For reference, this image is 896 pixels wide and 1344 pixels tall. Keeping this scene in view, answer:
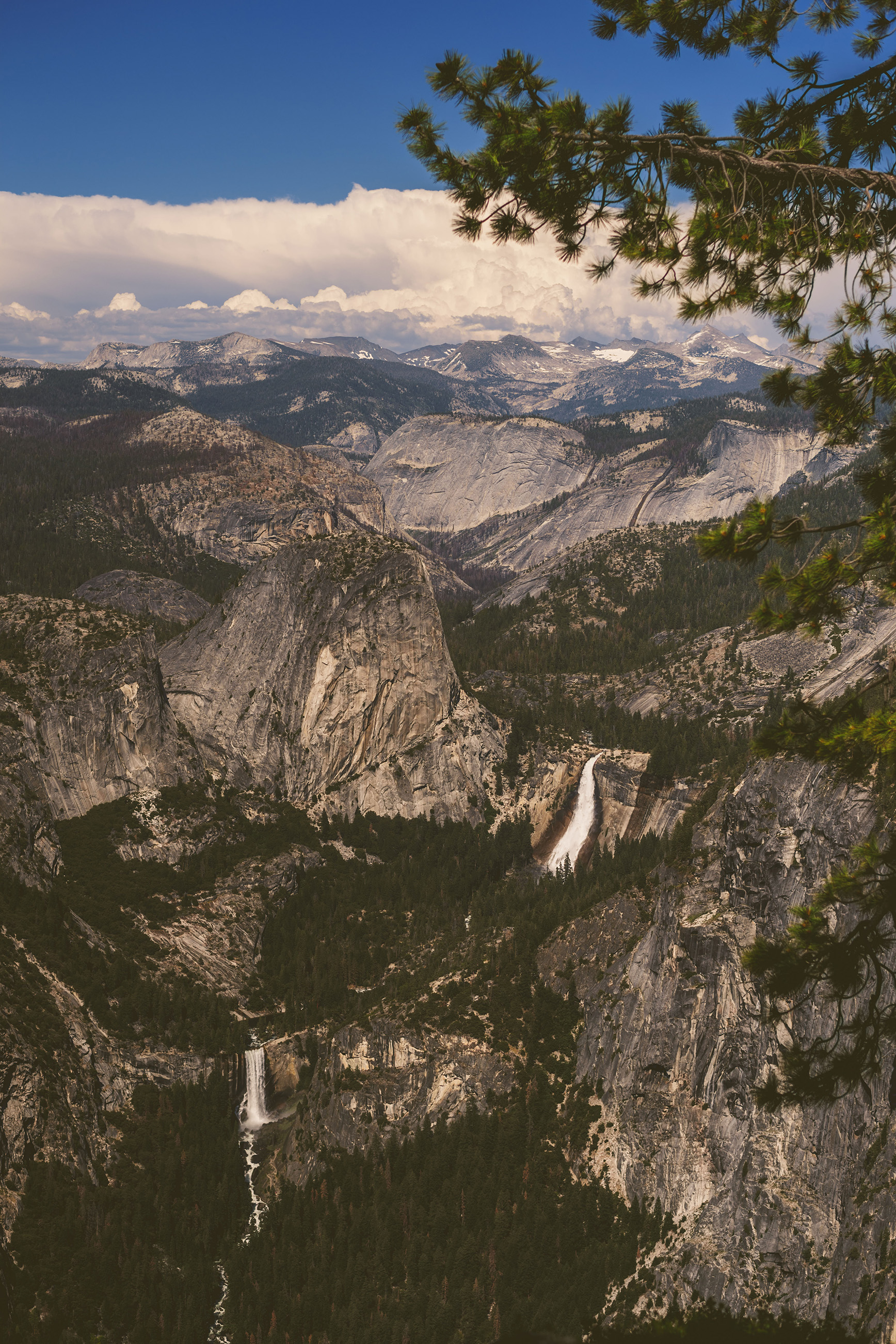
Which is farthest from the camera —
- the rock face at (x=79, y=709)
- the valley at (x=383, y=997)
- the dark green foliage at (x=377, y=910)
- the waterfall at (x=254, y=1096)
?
the rock face at (x=79, y=709)

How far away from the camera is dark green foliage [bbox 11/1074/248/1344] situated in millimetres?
64125

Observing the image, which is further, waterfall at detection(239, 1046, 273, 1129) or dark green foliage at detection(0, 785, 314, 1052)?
waterfall at detection(239, 1046, 273, 1129)

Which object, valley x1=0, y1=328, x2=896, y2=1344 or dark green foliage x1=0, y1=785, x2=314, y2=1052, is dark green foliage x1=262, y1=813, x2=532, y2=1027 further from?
dark green foliage x1=0, y1=785, x2=314, y2=1052

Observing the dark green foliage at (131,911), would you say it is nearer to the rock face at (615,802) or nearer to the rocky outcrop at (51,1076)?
the rocky outcrop at (51,1076)

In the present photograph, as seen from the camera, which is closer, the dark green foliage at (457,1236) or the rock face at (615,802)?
the dark green foliage at (457,1236)

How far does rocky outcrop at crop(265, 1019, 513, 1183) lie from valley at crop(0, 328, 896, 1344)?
352mm

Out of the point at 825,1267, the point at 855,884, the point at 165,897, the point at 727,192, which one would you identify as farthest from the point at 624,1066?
the point at 727,192

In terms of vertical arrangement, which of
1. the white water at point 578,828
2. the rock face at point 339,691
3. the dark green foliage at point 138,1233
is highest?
the rock face at point 339,691

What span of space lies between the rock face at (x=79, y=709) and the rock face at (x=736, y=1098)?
72.3 m

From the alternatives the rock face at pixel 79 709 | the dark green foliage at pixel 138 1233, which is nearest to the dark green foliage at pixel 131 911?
the rock face at pixel 79 709

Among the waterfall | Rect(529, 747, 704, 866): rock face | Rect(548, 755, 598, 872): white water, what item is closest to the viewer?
the waterfall

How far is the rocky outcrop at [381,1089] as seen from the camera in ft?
284

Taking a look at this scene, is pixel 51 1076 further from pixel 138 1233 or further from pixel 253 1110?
pixel 253 1110

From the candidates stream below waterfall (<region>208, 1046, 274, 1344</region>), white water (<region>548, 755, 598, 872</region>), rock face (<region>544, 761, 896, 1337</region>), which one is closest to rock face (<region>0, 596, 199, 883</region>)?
stream below waterfall (<region>208, 1046, 274, 1344</region>)
